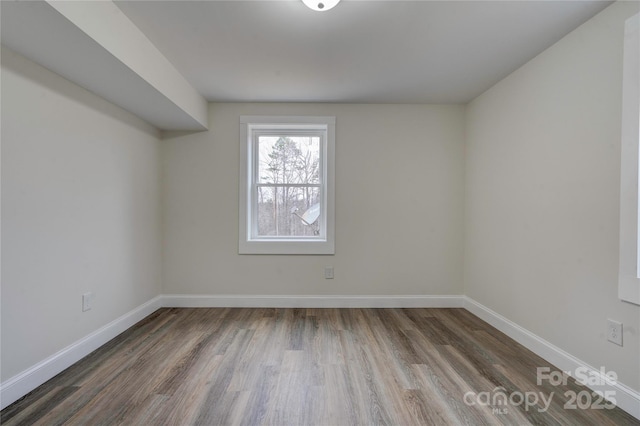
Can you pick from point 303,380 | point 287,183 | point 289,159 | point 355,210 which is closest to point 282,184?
point 287,183

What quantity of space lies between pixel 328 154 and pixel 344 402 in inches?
96.2

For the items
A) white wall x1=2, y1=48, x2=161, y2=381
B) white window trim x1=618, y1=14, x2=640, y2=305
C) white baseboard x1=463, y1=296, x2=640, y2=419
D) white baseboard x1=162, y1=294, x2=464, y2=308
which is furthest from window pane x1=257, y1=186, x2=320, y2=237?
white window trim x1=618, y1=14, x2=640, y2=305

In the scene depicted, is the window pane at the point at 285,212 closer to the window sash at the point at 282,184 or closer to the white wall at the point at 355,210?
the window sash at the point at 282,184

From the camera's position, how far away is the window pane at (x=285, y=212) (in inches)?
134

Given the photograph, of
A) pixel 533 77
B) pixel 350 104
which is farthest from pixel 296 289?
pixel 533 77

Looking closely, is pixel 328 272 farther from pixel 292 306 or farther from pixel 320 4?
pixel 320 4

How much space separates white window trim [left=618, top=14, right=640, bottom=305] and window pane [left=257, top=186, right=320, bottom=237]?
8.35 ft

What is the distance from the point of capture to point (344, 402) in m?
1.63

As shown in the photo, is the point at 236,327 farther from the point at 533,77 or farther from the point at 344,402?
the point at 533,77

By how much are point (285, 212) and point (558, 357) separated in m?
2.78

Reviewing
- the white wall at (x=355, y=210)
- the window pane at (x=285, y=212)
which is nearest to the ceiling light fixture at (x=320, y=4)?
the white wall at (x=355, y=210)

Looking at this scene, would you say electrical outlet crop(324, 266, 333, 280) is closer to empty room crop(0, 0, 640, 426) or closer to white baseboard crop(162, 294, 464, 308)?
empty room crop(0, 0, 640, 426)

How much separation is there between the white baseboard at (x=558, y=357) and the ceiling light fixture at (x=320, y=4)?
278 centimetres

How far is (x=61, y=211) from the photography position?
6.39 ft
